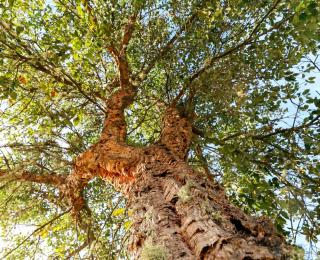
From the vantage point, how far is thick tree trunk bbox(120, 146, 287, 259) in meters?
→ 1.78

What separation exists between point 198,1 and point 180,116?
2.63m

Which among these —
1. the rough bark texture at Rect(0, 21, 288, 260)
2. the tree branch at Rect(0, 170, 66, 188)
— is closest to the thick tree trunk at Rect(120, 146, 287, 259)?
the rough bark texture at Rect(0, 21, 288, 260)

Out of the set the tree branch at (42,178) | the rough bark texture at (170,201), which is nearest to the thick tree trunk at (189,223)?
the rough bark texture at (170,201)

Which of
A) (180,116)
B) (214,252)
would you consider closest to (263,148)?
(180,116)

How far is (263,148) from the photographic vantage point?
560 centimetres

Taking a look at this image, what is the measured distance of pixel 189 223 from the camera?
2.26m

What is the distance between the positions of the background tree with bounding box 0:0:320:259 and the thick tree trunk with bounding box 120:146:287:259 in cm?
1

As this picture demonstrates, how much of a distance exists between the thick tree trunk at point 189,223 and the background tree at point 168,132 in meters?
0.01

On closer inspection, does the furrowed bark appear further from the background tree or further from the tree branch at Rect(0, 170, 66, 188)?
the tree branch at Rect(0, 170, 66, 188)

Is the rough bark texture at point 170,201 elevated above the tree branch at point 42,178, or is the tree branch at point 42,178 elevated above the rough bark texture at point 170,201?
the tree branch at point 42,178

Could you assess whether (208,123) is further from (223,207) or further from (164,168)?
(223,207)

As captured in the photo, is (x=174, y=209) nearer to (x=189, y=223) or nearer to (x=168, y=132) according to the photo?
(x=189, y=223)

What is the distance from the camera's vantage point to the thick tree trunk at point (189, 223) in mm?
1777

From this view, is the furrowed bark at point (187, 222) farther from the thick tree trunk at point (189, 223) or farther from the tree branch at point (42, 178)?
the tree branch at point (42, 178)
